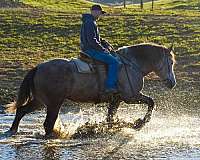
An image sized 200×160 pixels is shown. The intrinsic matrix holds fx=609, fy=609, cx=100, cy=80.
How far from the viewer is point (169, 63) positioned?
45.7 feet

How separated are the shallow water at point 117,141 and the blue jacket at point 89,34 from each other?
1869 millimetres

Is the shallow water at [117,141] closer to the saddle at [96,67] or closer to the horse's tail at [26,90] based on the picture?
the horse's tail at [26,90]

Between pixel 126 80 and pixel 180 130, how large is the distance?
65.7 inches

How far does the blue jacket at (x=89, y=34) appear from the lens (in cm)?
1266

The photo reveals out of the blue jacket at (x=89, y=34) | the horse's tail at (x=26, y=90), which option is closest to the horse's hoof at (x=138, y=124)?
the blue jacket at (x=89, y=34)

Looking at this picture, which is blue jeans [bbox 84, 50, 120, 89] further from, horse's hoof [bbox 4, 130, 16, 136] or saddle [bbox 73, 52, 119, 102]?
horse's hoof [bbox 4, 130, 16, 136]

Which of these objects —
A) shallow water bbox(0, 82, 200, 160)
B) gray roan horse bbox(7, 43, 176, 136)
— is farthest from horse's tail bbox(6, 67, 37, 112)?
shallow water bbox(0, 82, 200, 160)

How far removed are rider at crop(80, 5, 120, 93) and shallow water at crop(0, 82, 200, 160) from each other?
115 cm

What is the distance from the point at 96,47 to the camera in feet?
42.3

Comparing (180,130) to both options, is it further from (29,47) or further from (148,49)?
(29,47)

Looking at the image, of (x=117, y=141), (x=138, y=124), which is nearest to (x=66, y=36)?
(x=138, y=124)

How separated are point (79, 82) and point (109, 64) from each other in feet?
2.56

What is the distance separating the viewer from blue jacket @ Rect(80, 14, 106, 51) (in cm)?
1266

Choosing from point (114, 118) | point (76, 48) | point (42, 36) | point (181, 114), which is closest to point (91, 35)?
point (114, 118)
